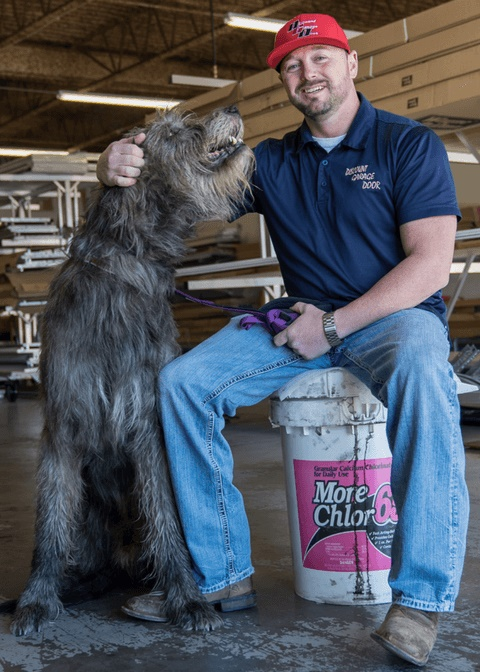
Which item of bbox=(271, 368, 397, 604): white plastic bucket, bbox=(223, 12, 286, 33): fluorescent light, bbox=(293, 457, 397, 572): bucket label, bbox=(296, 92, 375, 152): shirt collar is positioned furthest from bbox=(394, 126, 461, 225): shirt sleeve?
bbox=(223, 12, 286, 33): fluorescent light

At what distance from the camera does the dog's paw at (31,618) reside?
2301 mm

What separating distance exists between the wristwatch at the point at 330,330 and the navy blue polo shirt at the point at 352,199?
193mm

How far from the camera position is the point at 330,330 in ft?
7.76

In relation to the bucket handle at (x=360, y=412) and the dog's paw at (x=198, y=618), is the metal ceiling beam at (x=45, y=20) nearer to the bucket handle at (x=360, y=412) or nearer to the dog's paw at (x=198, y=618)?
the bucket handle at (x=360, y=412)

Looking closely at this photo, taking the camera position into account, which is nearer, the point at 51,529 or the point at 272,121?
the point at 51,529

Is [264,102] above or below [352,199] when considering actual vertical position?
above

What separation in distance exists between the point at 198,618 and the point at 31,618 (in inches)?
17.4

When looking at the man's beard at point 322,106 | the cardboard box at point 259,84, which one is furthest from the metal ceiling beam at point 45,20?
the man's beard at point 322,106

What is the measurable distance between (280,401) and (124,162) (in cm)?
78

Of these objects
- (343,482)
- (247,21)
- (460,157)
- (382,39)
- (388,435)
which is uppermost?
(247,21)

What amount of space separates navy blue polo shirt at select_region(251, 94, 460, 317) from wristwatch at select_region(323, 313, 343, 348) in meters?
0.19

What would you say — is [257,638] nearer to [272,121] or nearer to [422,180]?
[422,180]

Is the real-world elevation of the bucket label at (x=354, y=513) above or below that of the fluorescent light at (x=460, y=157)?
below

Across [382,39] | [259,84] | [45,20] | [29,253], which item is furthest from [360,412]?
[45,20]
